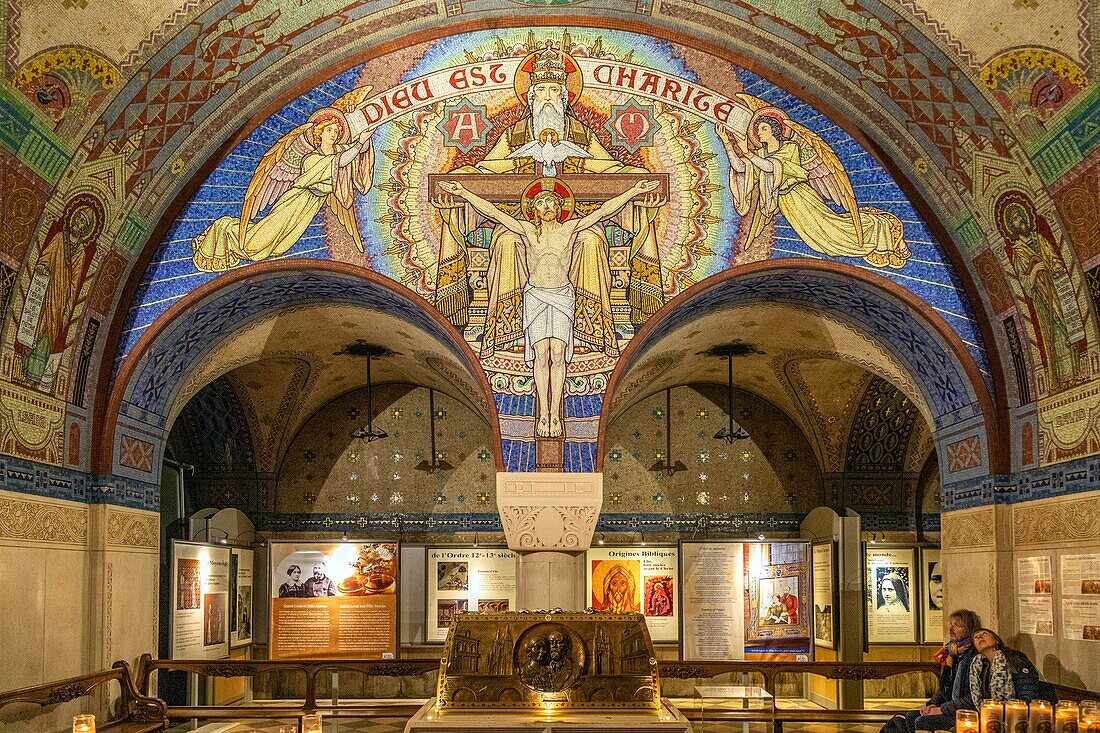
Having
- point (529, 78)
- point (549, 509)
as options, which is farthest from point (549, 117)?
point (549, 509)

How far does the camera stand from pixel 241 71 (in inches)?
391

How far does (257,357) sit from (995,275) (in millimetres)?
7670

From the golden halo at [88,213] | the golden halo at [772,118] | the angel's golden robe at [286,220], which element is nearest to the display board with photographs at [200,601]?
the angel's golden robe at [286,220]

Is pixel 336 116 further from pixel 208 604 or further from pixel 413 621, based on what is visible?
pixel 413 621

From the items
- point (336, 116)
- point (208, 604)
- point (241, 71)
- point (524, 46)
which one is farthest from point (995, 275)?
point (208, 604)

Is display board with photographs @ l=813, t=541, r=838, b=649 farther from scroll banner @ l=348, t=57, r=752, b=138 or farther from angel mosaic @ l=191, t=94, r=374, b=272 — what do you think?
angel mosaic @ l=191, t=94, r=374, b=272

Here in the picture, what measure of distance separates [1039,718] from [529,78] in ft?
21.7

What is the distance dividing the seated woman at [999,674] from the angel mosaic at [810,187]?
367 centimetres

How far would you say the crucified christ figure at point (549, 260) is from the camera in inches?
413

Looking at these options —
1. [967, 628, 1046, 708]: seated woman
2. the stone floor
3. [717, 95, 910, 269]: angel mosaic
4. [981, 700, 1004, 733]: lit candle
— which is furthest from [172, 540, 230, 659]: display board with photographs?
[981, 700, 1004, 733]: lit candle

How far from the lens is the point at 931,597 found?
50.1ft

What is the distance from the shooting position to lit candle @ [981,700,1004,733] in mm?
6703

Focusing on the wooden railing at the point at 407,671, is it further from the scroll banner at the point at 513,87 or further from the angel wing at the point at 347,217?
the scroll banner at the point at 513,87

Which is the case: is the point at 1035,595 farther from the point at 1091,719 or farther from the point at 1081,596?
the point at 1091,719
